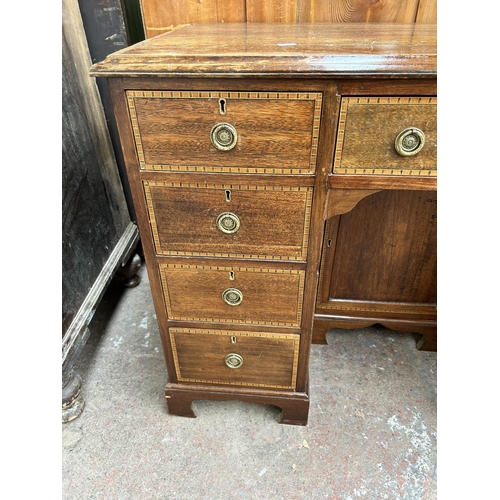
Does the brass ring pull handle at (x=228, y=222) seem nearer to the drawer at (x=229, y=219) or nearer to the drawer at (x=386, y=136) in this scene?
the drawer at (x=229, y=219)

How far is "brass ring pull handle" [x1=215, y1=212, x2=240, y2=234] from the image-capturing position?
0.89 metres

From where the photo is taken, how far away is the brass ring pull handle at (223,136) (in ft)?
2.54

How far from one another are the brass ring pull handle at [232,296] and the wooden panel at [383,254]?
0.45m

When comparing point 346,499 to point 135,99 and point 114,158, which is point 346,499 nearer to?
point 135,99

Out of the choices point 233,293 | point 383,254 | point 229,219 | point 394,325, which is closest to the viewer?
point 229,219

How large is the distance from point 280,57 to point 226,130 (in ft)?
0.55

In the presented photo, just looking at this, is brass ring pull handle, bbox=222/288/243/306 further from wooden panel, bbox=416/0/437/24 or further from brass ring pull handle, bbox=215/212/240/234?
wooden panel, bbox=416/0/437/24

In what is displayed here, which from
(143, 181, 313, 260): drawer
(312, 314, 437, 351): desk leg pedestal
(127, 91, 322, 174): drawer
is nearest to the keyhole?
(127, 91, 322, 174): drawer

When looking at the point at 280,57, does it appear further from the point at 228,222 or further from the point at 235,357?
the point at 235,357

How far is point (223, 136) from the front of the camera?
0.78 metres

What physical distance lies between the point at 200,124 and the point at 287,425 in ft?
3.20

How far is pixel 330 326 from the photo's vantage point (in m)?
1.50

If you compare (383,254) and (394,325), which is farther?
(394,325)

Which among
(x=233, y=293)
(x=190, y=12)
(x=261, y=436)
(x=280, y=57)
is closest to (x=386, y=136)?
(x=280, y=57)
